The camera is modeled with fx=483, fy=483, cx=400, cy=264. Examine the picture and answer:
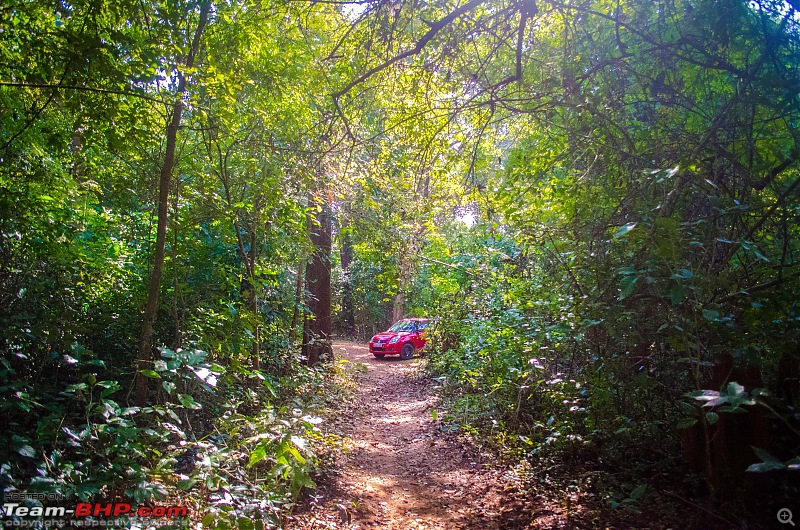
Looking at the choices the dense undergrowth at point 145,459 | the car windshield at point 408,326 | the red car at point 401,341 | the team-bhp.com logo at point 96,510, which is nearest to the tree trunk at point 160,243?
the dense undergrowth at point 145,459

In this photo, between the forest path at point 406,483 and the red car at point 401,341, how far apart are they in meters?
8.66

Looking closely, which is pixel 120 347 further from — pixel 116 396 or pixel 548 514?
pixel 548 514

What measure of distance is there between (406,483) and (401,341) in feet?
40.9

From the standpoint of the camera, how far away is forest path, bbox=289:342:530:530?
4.55 m

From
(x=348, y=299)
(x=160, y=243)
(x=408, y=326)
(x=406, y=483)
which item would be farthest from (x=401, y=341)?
(x=160, y=243)

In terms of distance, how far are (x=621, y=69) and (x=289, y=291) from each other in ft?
27.8

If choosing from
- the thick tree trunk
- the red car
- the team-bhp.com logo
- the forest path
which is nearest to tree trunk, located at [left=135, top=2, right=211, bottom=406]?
the team-bhp.com logo

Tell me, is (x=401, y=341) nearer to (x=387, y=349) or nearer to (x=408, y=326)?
→ (x=387, y=349)

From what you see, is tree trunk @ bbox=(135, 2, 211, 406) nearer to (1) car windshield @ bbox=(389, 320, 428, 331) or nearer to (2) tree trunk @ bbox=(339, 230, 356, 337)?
(1) car windshield @ bbox=(389, 320, 428, 331)

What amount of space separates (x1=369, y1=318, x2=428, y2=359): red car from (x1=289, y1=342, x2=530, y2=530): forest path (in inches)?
341

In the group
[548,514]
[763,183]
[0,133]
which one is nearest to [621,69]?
[763,183]

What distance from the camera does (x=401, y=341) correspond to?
18.2m

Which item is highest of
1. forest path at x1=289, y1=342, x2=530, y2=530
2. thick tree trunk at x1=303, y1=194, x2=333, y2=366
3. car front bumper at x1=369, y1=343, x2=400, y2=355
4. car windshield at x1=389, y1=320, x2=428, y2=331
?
thick tree trunk at x1=303, y1=194, x2=333, y2=366

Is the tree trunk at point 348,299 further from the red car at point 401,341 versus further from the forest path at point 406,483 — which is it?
the forest path at point 406,483
